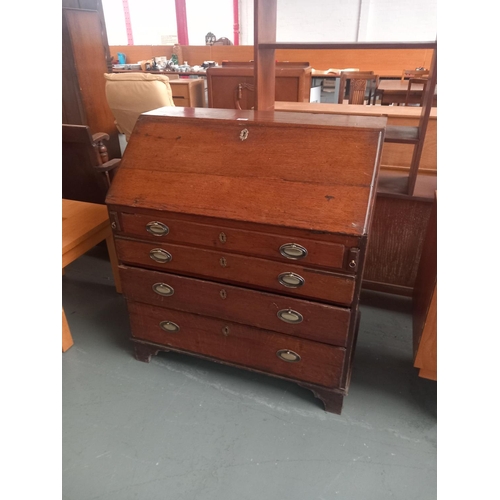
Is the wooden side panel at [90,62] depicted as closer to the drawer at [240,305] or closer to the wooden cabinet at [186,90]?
the wooden cabinet at [186,90]

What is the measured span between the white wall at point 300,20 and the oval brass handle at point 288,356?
631 cm

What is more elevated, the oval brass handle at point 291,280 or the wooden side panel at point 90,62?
the wooden side panel at point 90,62

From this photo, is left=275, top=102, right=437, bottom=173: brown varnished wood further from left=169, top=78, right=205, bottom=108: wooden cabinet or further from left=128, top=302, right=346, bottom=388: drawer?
left=169, top=78, right=205, bottom=108: wooden cabinet

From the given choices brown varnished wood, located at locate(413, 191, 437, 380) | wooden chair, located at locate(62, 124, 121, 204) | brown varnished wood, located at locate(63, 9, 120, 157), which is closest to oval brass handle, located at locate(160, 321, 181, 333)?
wooden chair, located at locate(62, 124, 121, 204)

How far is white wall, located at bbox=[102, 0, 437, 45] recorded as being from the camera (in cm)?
626

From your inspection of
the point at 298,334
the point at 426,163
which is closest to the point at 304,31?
the point at 426,163

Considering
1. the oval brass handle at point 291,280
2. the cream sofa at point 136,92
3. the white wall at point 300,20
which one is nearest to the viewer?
the oval brass handle at point 291,280

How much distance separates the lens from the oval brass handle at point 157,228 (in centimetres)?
144

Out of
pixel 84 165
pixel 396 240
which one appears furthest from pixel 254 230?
pixel 84 165

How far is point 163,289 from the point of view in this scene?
1603 millimetres

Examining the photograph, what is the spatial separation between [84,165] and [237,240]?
141cm

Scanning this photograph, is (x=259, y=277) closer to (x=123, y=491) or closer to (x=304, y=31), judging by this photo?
(x=123, y=491)

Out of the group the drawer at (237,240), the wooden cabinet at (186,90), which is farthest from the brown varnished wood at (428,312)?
the wooden cabinet at (186,90)

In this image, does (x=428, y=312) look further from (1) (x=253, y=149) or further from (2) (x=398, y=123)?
(2) (x=398, y=123)
